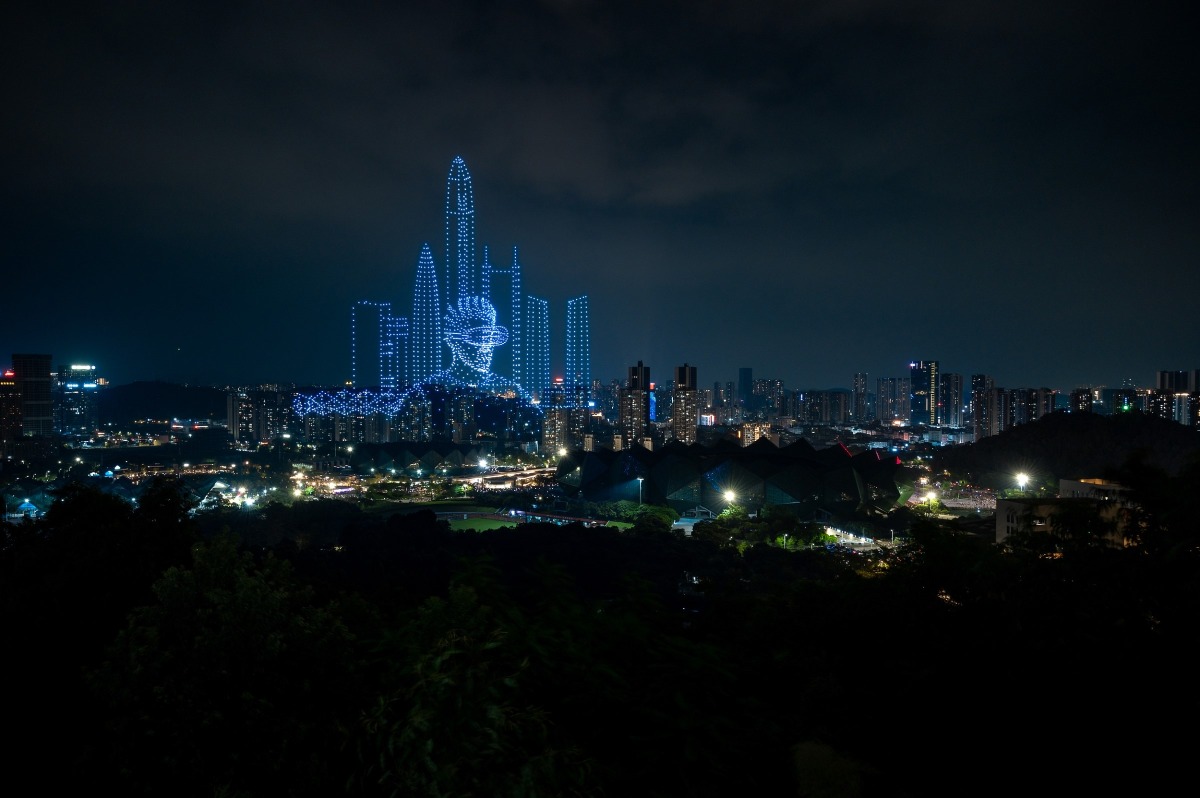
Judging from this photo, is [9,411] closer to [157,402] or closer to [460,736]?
[157,402]

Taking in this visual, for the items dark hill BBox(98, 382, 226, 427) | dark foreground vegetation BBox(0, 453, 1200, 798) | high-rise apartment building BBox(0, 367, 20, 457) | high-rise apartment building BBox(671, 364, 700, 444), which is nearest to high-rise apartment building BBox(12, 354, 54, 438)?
high-rise apartment building BBox(0, 367, 20, 457)

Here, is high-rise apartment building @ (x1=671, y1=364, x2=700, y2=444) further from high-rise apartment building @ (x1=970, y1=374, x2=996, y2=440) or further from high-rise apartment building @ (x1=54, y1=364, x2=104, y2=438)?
high-rise apartment building @ (x1=54, y1=364, x2=104, y2=438)

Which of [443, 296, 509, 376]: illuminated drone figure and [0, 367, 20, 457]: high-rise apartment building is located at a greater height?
[443, 296, 509, 376]: illuminated drone figure

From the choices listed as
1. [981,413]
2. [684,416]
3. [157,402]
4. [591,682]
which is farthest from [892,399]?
[591,682]

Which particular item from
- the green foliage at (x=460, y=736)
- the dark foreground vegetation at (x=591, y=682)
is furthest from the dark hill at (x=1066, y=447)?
the green foliage at (x=460, y=736)

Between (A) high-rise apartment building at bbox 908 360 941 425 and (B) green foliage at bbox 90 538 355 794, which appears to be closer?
(B) green foliage at bbox 90 538 355 794

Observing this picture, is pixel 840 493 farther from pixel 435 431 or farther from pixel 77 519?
pixel 435 431

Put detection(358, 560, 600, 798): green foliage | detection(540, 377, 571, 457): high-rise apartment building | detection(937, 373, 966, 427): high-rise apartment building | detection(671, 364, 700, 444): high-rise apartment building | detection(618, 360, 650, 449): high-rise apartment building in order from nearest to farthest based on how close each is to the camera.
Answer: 1. detection(358, 560, 600, 798): green foliage
2. detection(540, 377, 571, 457): high-rise apartment building
3. detection(618, 360, 650, 449): high-rise apartment building
4. detection(671, 364, 700, 444): high-rise apartment building
5. detection(937, 373, 966, 427): high-rise apartment building
